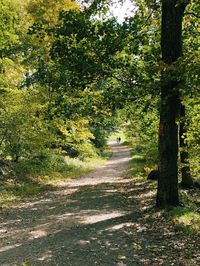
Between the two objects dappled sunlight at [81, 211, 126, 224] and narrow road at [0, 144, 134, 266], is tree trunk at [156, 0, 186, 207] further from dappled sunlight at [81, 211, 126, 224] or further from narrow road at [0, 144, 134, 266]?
narrow road at [0, 144, 134, 266]

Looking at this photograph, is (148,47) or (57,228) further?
(148,47)

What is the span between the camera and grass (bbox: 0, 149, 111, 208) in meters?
16.7

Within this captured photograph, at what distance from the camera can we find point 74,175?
25141mm

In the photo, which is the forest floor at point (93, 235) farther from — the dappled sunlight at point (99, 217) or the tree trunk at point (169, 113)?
the tree trunk at point (169, 113)

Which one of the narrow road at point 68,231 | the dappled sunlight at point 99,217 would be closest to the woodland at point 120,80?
the dappled sunlight at point 99,217

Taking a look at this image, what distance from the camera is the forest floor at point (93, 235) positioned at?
7883 mm

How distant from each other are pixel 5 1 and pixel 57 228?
A: 10.8m

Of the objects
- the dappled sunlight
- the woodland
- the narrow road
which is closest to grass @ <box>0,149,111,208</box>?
the woodland

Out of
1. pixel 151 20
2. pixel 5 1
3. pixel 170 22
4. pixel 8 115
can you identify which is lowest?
Answer: pixel 8 115

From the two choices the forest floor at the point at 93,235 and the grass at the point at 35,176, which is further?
the grass at the point at 35,176

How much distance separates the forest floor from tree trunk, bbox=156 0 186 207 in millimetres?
822

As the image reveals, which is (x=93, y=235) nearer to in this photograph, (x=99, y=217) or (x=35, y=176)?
(x=99, y=217)

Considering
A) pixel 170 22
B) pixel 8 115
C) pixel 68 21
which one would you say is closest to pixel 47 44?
pixel 8 115

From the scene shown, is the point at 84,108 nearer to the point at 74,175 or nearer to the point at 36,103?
the point at 36,103
